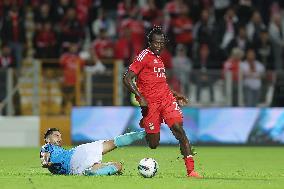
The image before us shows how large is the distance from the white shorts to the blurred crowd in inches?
427

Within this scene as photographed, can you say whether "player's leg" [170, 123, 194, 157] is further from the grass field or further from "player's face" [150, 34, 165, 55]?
"player's face" [150, 34, 165, 55]

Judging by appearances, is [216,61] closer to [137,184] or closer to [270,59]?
[270,59]

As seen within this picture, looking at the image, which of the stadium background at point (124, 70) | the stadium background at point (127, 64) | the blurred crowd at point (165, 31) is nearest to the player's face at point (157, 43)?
the stadium background at point (124, 70)

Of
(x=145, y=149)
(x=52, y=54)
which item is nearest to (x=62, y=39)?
(x=52, y=54)

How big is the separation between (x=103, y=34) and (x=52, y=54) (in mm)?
1468

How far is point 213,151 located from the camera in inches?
906

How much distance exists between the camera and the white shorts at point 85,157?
14.2 metres

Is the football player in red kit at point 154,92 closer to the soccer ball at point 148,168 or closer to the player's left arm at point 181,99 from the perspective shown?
the player's left arm at point 181,99

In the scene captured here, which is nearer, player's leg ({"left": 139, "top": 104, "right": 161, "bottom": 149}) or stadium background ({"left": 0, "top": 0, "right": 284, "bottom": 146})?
player's leg ({"left": 139, "top": 104, "right": 161, "bottom": 149})

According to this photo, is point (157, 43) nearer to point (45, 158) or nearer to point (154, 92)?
point (154, 92)

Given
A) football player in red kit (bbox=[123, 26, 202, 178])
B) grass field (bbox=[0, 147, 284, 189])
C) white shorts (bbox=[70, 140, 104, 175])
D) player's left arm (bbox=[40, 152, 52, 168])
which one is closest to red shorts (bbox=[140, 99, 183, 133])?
football player in red kit (bbox=[123, 26, 202, 178])

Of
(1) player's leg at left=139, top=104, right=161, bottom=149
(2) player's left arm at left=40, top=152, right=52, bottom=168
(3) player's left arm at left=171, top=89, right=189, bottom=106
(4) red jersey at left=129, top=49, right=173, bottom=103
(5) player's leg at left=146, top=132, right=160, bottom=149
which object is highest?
(4) red jersey at left=129, top=49, right=173, bottom=103

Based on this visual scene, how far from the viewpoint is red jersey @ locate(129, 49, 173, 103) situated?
14891 millimetres

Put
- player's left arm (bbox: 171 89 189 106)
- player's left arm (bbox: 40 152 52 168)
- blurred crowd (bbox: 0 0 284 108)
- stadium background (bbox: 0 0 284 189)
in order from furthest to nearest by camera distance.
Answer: blurred crowd (bbox: 0 0 284 108) → stadium background (bbox: 0 0 284 189) → player's left arm (bbox: 171 89 189 106) → player's left arm (bbox: 40 152 52 168)
